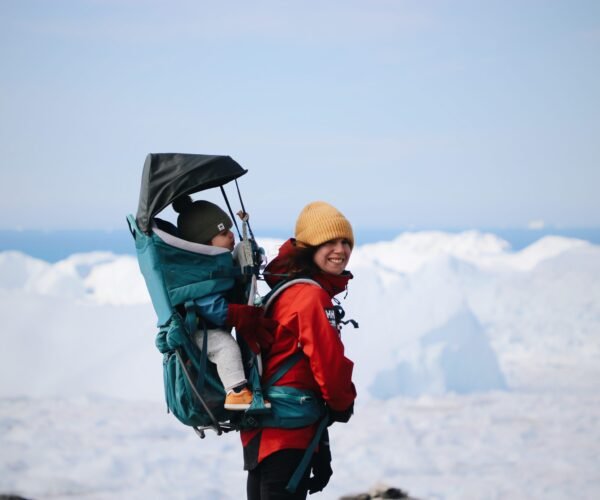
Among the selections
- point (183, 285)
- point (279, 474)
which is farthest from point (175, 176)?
point (279, 474)

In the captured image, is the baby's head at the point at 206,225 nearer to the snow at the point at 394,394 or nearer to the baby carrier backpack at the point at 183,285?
the baby carrier backpack at the point at 183,285

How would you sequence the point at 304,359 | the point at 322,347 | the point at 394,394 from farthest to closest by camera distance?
the point at 394,394 → the point at 304,359 → the point at 322,347

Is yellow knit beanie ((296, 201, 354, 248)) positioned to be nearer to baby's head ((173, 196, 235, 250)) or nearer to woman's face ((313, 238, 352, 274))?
woman's face ((313, 238, 352, 274))

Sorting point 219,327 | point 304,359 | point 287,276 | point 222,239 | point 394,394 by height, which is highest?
point 222,239

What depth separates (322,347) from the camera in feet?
8.52

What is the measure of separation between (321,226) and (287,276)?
21 centimetres

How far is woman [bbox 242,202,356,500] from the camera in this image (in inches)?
103

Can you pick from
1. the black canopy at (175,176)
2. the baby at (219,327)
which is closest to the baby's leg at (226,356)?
the baby at (219,327)

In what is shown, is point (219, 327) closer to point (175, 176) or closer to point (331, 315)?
point (331, 315)

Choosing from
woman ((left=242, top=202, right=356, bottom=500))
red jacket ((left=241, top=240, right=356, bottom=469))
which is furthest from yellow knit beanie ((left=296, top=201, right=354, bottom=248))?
red jacket ((left=241, top=240, right=356, bottom=469))

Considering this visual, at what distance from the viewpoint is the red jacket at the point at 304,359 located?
2.60 meters

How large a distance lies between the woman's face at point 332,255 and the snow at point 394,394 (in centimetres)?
495

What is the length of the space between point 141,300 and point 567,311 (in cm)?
791

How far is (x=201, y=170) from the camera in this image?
109 inches
